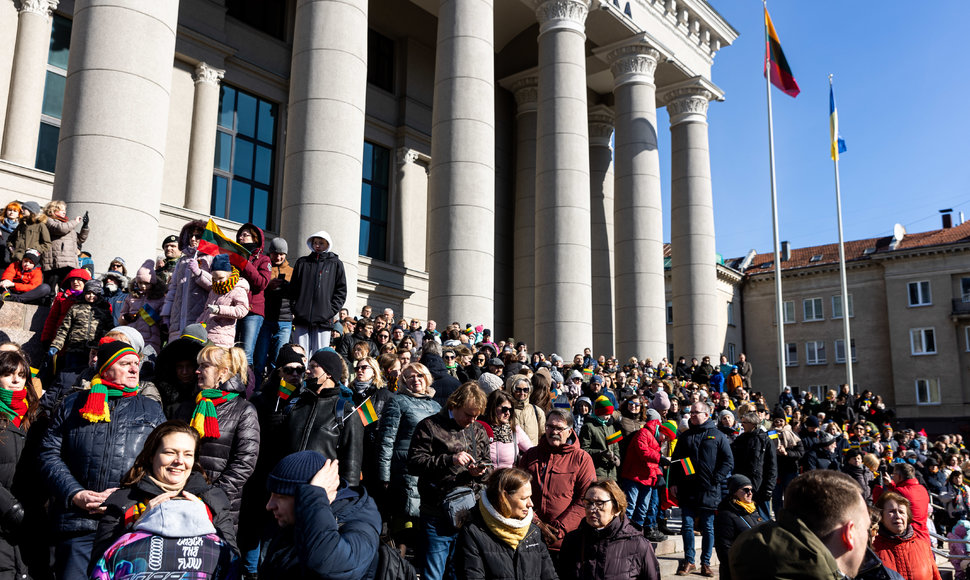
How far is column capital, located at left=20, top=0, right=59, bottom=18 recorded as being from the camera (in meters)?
18.3

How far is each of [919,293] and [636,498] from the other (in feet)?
170

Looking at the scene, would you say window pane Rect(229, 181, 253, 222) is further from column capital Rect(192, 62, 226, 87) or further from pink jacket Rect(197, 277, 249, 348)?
pink jacket Rect(197, 277, 249, 348)

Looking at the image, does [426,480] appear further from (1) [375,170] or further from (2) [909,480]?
(1) [375,170]

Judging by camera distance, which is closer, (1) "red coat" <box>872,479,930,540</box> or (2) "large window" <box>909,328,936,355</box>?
(1) "red coat" <box>872,479,930,540</box>

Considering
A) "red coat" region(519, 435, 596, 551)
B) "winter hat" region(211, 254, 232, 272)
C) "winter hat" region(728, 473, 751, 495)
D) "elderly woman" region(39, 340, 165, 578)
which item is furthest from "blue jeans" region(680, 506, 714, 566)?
"elderly woman" region(39, 340, 165, 578)

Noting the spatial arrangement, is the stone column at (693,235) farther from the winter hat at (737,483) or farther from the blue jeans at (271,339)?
the winter hat at (737,483)

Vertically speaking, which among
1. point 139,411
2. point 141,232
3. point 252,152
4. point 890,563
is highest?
point 252,152

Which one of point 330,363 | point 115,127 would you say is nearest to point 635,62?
point 115,127

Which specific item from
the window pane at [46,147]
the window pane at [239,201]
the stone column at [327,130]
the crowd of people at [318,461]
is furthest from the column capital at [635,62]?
the window pane at [46,147]

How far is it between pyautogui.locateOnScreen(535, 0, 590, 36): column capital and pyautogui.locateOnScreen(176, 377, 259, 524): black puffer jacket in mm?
20369

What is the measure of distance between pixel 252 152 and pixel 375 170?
468 centimetres

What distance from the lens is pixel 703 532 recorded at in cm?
930

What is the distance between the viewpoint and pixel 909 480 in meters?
9.01

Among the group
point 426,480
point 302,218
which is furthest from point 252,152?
point 426,480
